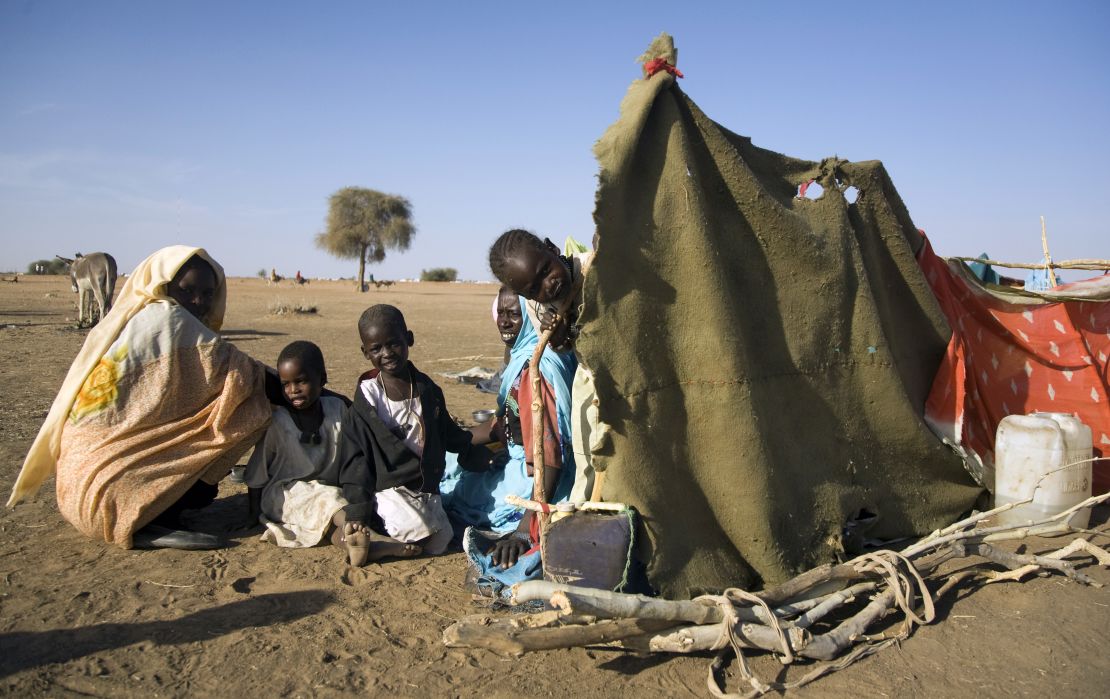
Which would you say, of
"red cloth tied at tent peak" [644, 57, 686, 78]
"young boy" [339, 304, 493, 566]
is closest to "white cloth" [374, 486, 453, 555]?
"young boy" [339, 304, 493, 566]

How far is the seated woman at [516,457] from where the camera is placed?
11.0ft

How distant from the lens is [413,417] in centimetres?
396

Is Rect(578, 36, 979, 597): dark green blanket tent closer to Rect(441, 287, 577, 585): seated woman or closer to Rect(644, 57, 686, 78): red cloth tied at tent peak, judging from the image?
Answer: Rect(644, 57, 686, 78): red cloth tied at tent peak

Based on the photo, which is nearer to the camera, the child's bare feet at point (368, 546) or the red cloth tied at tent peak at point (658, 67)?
the red cloth tied at tent peak at point (658, 67)

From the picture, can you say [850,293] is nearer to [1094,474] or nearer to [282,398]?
[1094,474]

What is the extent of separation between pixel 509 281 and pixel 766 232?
47.0 inches

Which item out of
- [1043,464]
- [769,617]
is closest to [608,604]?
[769,617]

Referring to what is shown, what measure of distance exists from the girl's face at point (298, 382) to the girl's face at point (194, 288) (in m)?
0.61

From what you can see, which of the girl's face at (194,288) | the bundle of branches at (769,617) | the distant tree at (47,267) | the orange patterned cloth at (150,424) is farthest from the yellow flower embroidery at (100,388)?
the distant tree at (47,267)

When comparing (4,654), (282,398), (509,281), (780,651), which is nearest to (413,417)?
(282,398)

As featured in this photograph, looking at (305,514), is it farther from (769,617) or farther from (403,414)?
(769,617)

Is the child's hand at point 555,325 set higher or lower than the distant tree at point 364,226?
lower

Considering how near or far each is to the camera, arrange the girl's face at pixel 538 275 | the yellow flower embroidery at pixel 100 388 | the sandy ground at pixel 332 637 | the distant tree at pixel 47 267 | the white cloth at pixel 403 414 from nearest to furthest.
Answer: the sandy ground at pixel 332 637 → the girl's face at pixel 538 275 → the yellow flower embroidery at pixel 100 388 → the white cloth at pixel 403 414 → the distant tree at pixel 47 267

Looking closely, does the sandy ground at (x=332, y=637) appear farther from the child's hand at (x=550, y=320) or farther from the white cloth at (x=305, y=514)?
the child's hand at (x=550, y=320)
